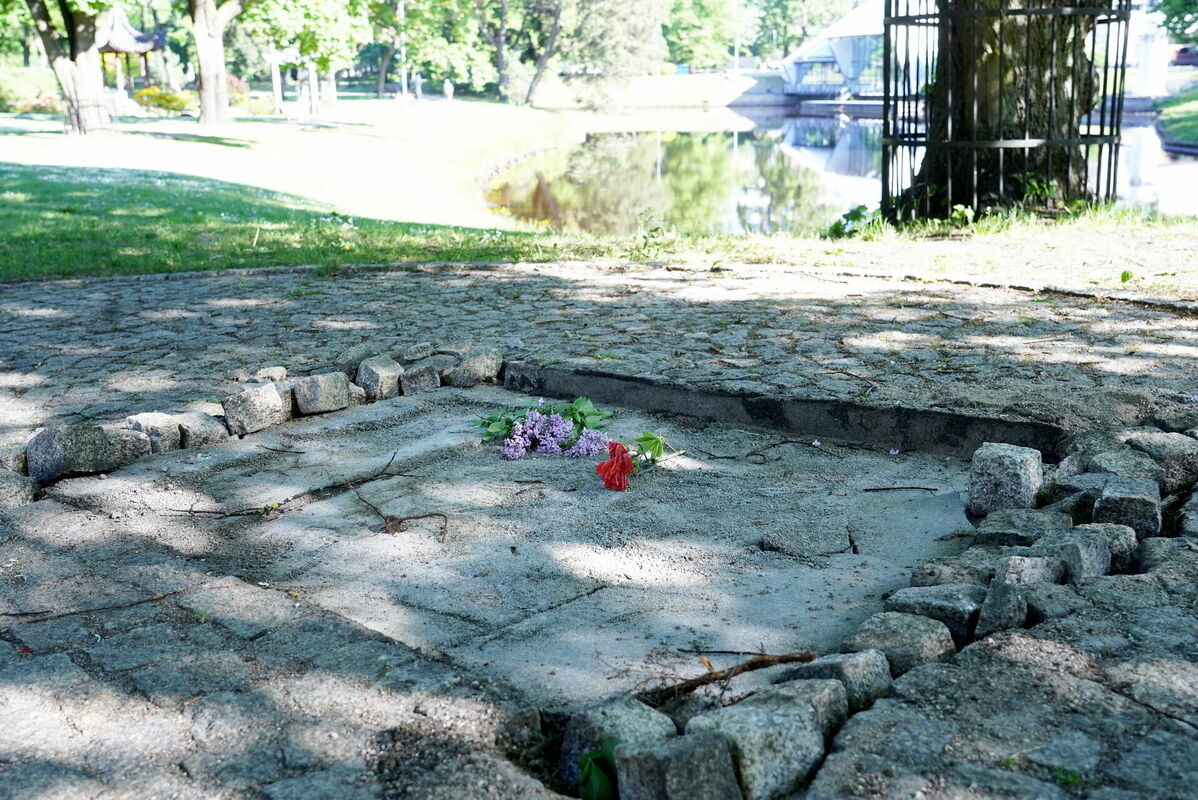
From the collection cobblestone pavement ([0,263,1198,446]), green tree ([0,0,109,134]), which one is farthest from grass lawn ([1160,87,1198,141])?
cobblestone pavement ([0,263,1198,446])

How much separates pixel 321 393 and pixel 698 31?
93.3m

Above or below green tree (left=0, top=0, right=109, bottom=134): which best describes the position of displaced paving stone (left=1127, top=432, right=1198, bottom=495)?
below

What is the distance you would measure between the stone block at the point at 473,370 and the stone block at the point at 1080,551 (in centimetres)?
290

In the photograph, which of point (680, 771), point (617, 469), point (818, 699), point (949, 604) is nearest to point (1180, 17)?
point (617, 469)

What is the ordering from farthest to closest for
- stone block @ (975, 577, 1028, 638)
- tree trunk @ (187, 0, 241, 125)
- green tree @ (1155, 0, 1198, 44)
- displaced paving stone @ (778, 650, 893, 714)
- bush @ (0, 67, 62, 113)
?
bush @ (0, 67, 62, 113) → green tree @ (1155, 0, 1198, 44) → tree trunk @ (187, 0, 241, 125) → stone block @ (975, 577, 1028, 638) → displaced paving stone @ (778, 650, 893, 714)

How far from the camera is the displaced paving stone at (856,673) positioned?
86.1 inches

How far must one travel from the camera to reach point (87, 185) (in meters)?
15.3

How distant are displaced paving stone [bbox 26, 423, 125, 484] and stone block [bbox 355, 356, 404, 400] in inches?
49.3

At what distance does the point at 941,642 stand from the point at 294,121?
124 ft

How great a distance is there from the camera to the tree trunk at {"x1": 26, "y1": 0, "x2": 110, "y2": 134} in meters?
24.7

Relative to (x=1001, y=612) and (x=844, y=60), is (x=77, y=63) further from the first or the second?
(x=844, y=60)

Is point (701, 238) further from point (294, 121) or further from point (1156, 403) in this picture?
point (294, 121)

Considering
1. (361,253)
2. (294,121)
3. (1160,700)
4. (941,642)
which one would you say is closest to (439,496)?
(941,642)

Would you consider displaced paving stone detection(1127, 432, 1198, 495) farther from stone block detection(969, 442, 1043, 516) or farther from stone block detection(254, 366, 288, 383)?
stone block detection(254, 366, 288, 383)
